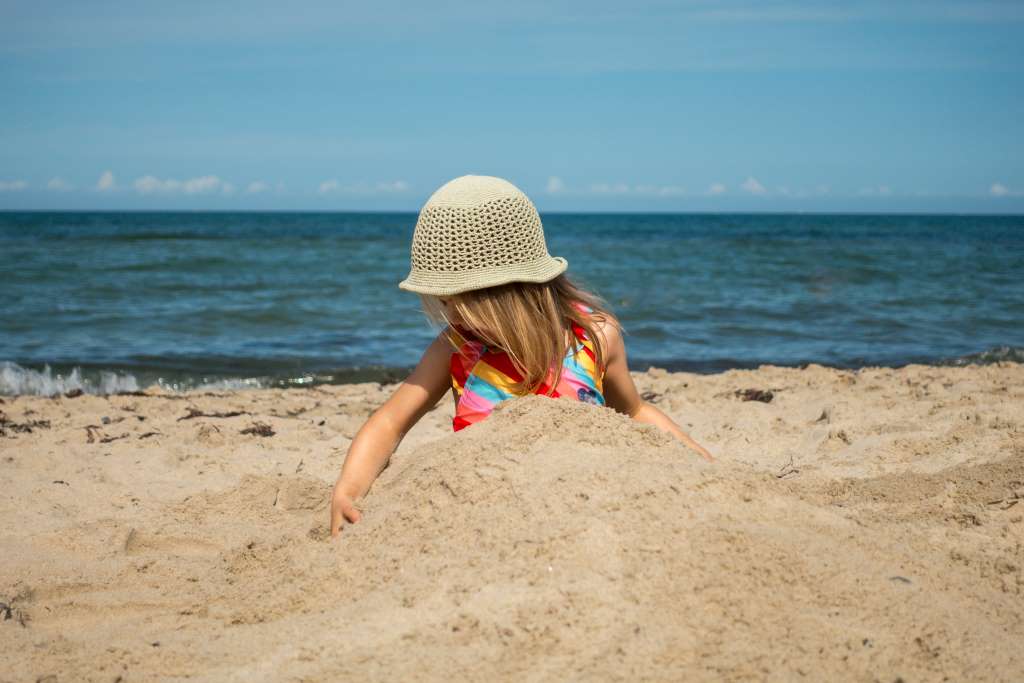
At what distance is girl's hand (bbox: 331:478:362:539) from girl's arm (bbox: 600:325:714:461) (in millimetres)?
902

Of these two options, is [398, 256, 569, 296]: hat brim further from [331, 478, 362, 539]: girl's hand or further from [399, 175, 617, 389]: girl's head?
[331, 478, 362, 539]: girl's hand

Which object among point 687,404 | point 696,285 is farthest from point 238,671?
point 696,285

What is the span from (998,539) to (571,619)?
1.31 meters

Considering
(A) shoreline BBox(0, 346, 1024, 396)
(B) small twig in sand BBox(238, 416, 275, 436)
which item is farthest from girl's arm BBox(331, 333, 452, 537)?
(A) shoreline BBox(0, 346, 1024, 396)

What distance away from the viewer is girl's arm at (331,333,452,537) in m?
2.67

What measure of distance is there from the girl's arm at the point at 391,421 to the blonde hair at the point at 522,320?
0.11 metres

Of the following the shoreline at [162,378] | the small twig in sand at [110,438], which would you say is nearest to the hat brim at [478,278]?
the small twig in sand at [110,438]

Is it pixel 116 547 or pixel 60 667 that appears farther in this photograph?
pixel 116 547

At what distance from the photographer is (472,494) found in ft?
7.00

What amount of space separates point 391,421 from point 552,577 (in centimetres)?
100

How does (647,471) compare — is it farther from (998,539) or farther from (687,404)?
(687,404)

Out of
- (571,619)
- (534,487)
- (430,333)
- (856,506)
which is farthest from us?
Result: (430,333)

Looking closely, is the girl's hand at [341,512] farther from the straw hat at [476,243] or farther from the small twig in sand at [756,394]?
the small twig in sand at [756,394]

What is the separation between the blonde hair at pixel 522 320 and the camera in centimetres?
259
